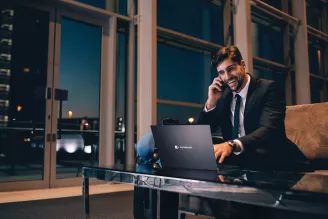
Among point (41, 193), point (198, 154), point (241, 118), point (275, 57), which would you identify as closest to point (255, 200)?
point (198, 154)

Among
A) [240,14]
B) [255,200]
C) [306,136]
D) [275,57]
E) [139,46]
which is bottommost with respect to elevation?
[255,200]

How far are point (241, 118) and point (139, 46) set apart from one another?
2868mm

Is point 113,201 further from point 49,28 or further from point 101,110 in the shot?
point 49,28

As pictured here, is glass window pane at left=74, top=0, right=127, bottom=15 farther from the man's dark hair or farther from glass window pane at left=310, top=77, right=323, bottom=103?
glass window pane at left=310, top=77, right=323, bottom=103

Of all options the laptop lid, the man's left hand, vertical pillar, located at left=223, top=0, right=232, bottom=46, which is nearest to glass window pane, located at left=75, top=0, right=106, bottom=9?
vertical pillar, located at left=223, top=0, right=232, bottom=46

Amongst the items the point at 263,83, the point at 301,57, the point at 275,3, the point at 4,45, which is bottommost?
the point at 263,83

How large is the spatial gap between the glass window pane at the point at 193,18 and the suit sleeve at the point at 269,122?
3292 millimetres

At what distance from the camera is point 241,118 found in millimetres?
1667

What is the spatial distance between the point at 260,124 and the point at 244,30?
4.22 meters

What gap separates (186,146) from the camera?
3.79 ft

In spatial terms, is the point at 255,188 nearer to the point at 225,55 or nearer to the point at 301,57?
the point at 225,55

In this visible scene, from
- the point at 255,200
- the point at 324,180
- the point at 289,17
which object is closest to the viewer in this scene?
the point at 255,200

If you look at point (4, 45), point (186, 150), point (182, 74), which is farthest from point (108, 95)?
point (4, 45)

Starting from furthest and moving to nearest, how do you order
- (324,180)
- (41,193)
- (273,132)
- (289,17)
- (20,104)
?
(20,104), (289,17), (41,193), (273,132), (324,180)
